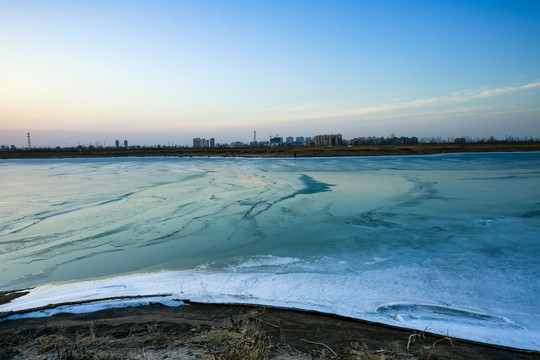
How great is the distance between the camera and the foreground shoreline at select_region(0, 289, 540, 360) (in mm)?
2676

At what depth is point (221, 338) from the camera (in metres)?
2.87

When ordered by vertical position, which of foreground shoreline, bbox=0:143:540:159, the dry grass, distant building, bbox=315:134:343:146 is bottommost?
the dry grass

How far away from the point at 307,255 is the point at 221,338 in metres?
2.87

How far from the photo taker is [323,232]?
7023 mm

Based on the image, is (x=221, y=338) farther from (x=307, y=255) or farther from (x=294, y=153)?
(x=294, y=153)

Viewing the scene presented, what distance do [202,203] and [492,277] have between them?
8.28 meters

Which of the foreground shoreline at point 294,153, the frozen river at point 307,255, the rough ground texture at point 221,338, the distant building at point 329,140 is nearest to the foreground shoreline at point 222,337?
the rough ground texture at point 221,338

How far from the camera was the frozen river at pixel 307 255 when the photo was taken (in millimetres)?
3691

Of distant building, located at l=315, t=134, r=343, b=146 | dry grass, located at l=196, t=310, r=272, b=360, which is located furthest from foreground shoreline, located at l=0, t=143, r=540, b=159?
distant building, located at l=315, t=134, r=343, b=146

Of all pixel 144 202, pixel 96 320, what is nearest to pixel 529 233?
pixel 96 320

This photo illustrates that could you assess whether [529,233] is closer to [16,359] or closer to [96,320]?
[96,320]

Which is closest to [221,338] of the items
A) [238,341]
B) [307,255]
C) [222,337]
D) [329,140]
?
[222,337]

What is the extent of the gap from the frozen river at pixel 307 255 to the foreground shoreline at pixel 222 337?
0.25 m

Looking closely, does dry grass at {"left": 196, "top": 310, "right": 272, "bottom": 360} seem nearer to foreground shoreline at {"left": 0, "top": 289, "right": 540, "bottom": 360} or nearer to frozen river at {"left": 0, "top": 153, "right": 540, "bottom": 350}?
foreground shoreline at {"left": 0, "top": 289, "right": 540, "bottom": 360}
